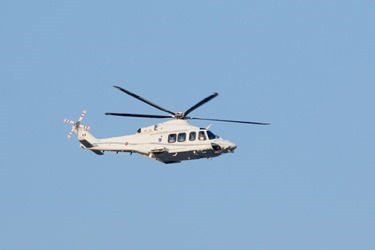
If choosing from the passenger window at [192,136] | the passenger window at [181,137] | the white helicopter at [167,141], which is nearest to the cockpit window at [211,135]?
the white helicopter at [167,141]

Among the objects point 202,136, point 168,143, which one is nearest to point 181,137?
point 168,143

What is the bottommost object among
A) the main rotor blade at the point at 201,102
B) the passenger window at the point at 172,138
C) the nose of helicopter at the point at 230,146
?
the nose of helicopter at the point at 230,146

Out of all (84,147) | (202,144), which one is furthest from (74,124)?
(202,144)

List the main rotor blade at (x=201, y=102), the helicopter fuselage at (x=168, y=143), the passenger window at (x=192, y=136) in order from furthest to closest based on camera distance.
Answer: the passenger window at (x=192, y=136), the main rotor blade at (x=201, y=102), the helicopter fuselage at (x=168, y=143)

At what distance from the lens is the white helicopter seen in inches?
3418

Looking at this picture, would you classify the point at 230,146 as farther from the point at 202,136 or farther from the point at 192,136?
the point at 192,136

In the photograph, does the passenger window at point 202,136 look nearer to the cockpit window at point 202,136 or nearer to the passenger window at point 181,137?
the cockpit window at point 202,136

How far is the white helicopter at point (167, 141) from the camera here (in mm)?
86812

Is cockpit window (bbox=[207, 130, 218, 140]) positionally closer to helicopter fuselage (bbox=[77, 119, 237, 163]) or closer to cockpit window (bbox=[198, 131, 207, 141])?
helicopter fuselage (bbox=[77, 119, 237, 163])

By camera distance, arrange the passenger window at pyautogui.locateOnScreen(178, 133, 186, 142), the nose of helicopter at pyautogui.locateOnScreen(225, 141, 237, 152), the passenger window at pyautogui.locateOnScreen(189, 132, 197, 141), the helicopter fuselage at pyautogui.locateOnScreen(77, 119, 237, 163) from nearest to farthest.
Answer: the nose of helicopter at pyautogui.locateOnScreen(225, 141, 237, 152) → the helicopter fuselage at pyautogui.locateOnScreen(77, 119, 237, 163) → the passenger window at pyautogui.locateOnScreen(189, 132, 197, 141) → the passenger window at pyautogui.locateOnScreen(178, 133, 186, 142)

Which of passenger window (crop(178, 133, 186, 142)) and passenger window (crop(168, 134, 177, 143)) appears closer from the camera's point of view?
passenger window (crop(178, 133, 186, 142))

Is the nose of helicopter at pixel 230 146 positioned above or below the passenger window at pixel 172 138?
below

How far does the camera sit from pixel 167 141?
88438 millimetres

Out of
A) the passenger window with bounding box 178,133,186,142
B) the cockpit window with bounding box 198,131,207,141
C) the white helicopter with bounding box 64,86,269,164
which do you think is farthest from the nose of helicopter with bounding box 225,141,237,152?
the passenger window with bounding box 178,133,186,142
